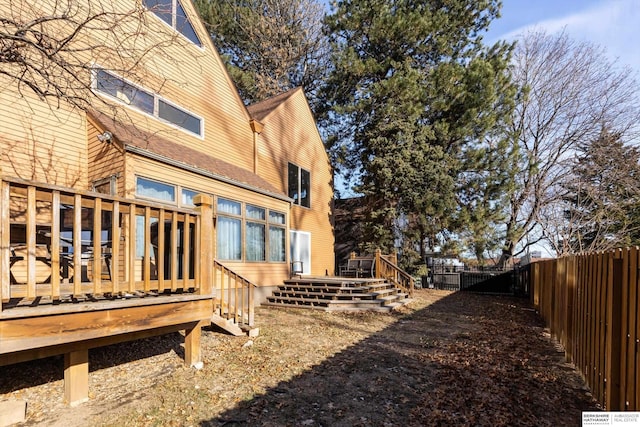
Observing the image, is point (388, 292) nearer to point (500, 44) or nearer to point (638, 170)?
point (638, 170)

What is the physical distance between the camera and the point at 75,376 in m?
3.80

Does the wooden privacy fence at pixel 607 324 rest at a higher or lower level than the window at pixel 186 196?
lower

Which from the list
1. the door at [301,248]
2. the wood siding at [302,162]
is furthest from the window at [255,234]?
the door at [301,248]

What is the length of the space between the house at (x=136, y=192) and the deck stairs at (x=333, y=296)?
2.03 feet

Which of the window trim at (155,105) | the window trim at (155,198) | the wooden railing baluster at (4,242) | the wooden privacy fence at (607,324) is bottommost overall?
the wooden privacy fence at (607,324)

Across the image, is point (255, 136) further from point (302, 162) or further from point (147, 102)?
point (147, 102)

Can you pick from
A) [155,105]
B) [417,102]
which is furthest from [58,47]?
[417,102]

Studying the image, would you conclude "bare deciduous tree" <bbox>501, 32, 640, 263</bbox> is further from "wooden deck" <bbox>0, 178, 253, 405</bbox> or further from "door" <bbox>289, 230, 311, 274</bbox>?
"wooden deck" <bbox>0, 178, 253, 405</bbox>

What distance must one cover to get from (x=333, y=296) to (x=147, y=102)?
300 inches

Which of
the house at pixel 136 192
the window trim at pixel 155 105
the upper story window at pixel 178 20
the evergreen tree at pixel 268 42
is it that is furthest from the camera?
the evergreen tree at pixel 268 42

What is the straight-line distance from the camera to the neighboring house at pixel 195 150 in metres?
6.77

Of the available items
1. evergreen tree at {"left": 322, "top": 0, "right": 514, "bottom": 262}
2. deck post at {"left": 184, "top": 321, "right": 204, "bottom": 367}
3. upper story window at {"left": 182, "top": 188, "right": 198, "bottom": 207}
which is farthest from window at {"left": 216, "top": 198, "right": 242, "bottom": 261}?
evergreen tree at {"left": 322, "top": 0, "right": 514, "bottom": 262}

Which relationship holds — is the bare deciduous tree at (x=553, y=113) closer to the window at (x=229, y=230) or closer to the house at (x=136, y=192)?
the house at (x=136, y=192)

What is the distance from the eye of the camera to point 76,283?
3490 millimetres
